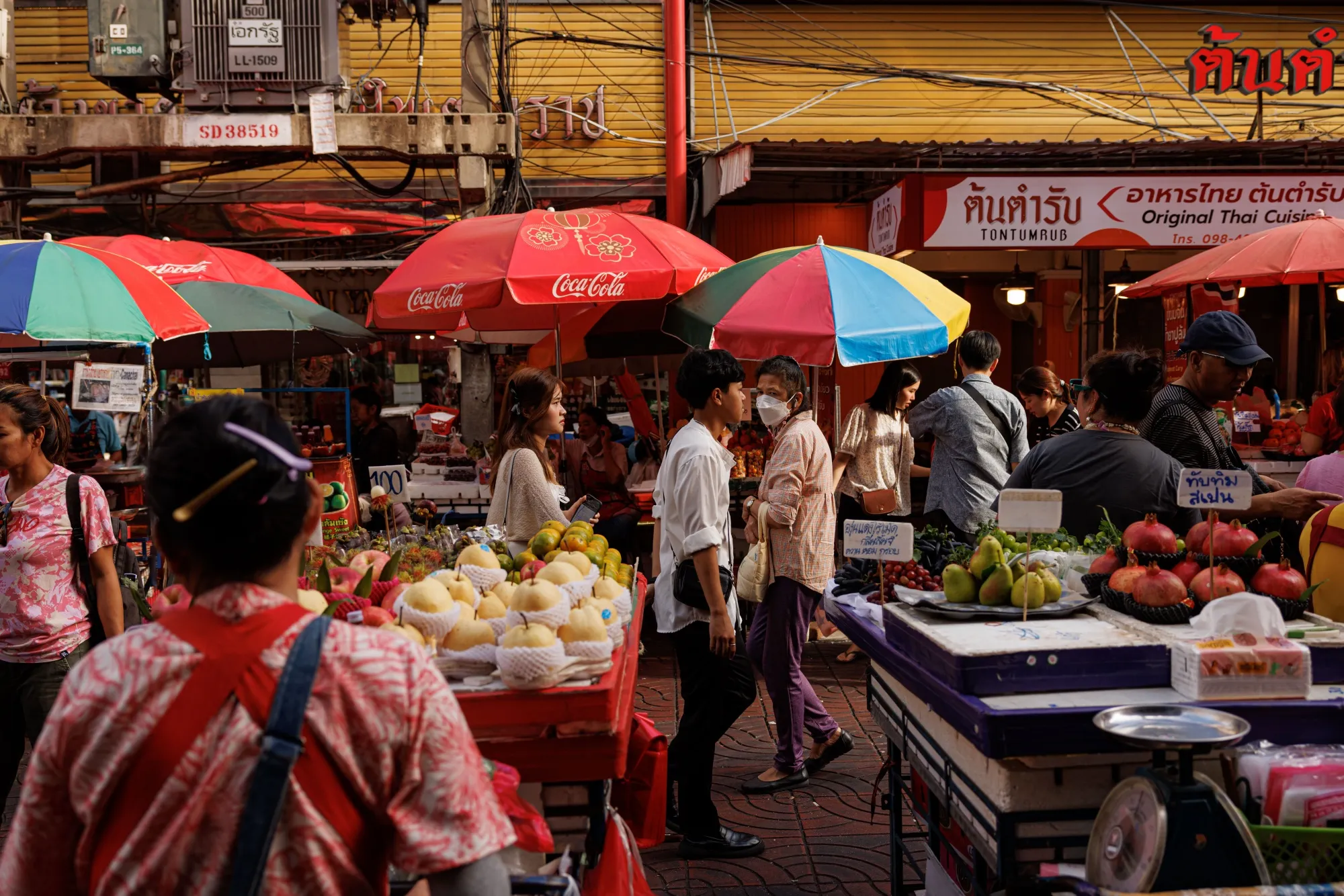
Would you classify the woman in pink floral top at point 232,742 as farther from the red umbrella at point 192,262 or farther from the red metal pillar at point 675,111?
the red metal pillar at point 675,111

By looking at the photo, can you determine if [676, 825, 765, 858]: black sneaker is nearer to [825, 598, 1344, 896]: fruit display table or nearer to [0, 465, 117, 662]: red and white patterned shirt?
[825, 598, 1344, 896]: fruit display table

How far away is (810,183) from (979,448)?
21.8 feet

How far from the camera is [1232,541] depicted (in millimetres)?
3328

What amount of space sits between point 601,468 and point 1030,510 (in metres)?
6.05

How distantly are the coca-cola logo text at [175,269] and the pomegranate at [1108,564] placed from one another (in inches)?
270

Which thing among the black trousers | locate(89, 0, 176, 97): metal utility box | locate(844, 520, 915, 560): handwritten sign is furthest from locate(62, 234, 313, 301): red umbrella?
locate(844, 520, 915, 560): handwritten sign

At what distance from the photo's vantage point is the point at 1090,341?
41.9 feet

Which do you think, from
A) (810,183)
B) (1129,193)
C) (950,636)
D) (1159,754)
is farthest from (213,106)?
(1159,754)

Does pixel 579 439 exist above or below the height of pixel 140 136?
below

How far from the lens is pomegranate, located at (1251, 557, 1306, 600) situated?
3.14 metres

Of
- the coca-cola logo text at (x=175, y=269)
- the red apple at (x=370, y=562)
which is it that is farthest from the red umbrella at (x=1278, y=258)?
the coca-cola logo text at (x=175, y=269)

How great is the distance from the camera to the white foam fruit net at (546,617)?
312 cm

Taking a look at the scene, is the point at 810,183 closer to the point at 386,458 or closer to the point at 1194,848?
the point at 386,458

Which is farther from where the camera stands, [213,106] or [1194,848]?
[213,106]
